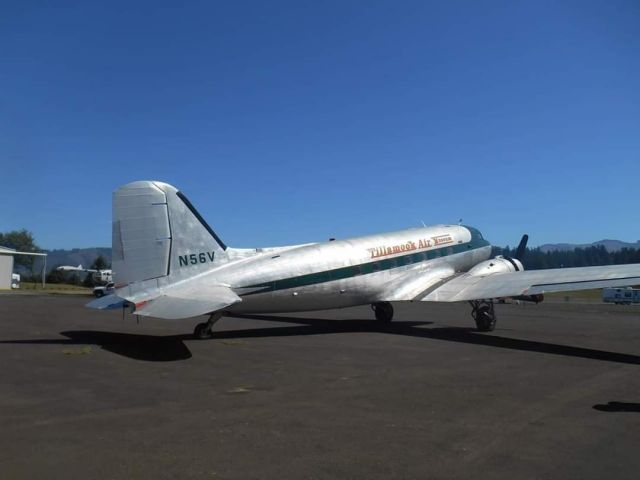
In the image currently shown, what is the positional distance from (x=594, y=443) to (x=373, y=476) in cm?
313

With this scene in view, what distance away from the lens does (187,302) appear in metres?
14.0

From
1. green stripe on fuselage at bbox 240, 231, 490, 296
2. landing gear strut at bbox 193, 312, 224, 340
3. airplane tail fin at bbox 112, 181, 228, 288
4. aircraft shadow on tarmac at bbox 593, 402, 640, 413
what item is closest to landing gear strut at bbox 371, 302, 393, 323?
green stripe on fuselage at bbox 240, 231, 490, 296

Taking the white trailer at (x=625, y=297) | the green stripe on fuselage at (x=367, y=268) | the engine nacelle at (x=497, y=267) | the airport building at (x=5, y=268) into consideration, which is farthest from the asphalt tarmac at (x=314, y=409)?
the airport building at (x=5, y=268)

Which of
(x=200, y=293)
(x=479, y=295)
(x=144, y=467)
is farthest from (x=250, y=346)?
(x=144, y=467)

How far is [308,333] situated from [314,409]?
11.6 m

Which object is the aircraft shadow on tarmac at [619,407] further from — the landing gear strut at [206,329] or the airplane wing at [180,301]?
A: the landing gear strut at [206,329]

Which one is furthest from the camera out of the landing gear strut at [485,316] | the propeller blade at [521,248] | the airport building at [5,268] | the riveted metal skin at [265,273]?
the airport building at [5,268]

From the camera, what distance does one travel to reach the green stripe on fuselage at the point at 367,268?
688 inches

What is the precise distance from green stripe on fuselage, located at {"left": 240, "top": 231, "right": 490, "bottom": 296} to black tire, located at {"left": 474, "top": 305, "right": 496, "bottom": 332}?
375 centimetres

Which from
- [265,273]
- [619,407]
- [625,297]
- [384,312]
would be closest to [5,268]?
[384,312]

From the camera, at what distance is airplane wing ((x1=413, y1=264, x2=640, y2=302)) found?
16.1 m

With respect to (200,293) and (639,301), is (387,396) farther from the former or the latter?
(639,301)

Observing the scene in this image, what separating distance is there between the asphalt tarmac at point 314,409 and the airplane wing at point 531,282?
1980 millimetres

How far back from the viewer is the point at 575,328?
22422 millimetres
